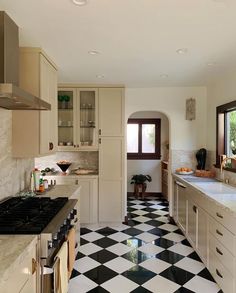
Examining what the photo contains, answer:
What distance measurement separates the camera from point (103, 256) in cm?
310

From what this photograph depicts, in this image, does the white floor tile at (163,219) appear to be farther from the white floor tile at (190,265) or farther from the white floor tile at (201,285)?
the white floor tile at (201,285)

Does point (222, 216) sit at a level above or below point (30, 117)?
below

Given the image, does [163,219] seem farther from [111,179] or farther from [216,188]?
[216,188]

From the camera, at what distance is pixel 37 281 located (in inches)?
62.5

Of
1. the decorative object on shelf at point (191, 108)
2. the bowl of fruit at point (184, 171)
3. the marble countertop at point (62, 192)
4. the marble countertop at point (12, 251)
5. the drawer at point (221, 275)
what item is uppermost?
the decorative object on shelf at point (191, 108)

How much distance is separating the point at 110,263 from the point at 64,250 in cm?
122

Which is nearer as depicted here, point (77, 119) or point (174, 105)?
point (77, 119)

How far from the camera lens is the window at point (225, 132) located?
12.1 feet

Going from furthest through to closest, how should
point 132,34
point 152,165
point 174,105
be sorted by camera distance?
point 152,165
point 174,105
point 132,34

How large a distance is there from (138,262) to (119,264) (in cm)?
23

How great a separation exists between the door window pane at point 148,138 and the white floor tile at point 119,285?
4.06m

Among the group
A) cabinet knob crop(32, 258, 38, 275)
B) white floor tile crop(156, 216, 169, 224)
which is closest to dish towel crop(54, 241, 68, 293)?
cabinet knob crop(32, 258, 38, 275)

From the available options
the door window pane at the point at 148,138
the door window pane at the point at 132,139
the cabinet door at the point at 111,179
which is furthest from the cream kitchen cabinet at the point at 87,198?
the door window pane at the point at 148,138

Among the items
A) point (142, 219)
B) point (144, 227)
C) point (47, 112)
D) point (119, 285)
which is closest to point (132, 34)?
point (47, 112)
